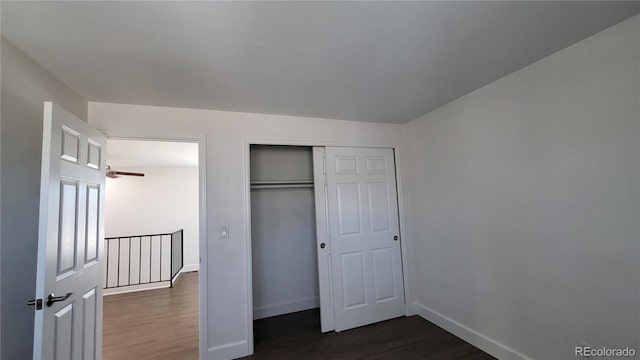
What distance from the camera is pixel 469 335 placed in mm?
2521

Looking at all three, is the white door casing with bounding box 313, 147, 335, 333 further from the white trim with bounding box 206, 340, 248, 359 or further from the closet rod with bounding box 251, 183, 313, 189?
Answer: the white trim with bounding box 206, 340, 248, 359

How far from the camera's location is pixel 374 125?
333 centimetres

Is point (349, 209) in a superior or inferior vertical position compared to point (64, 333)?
superior

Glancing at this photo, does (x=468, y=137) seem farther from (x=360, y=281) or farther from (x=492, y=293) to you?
(x=360, y=281)

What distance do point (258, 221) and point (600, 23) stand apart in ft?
11.6

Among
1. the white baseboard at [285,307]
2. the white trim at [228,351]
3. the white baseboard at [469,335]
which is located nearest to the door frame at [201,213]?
the white trim at [228,351]

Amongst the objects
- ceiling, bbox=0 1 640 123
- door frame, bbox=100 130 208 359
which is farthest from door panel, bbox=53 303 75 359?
ceiling, bbox=0 1 640 123

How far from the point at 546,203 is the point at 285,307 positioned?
310cm

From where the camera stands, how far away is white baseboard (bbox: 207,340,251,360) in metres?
2.41

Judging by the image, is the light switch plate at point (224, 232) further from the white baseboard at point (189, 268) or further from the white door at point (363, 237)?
the white baseboard at point (189, 268)

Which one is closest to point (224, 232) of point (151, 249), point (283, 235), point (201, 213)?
point (201, 213)

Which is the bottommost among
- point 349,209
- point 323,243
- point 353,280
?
point 353,280

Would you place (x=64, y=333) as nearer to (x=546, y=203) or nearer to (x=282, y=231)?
(x=282, y=231)

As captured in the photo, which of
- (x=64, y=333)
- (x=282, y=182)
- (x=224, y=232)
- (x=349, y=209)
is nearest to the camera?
(x=64, y=333)
